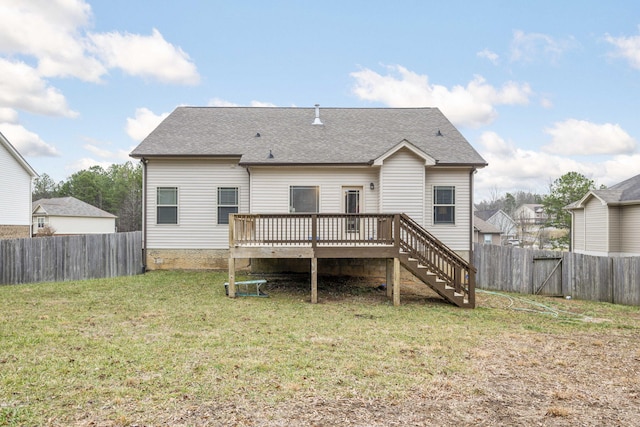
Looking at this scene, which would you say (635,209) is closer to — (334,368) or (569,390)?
(569,390)

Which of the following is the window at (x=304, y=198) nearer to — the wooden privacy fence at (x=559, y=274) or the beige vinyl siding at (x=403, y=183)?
the beige vinyl siding at (x=403, y=183)

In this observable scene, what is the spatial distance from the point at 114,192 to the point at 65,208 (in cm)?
1645

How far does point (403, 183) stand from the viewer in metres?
12.7

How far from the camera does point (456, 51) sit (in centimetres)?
1948

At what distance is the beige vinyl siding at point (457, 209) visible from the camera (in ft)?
44.3

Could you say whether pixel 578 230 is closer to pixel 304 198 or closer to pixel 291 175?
pixel 304 198

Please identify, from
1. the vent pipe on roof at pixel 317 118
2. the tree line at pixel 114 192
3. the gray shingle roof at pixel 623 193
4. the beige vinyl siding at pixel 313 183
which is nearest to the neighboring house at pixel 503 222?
the gray shingle roof at pixel 623 193

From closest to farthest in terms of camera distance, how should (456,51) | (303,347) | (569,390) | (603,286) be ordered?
(569,390) < (303,347) < (603,286) < (456,51)

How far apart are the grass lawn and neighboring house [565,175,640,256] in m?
9.32

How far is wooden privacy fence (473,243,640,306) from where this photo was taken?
477 inches

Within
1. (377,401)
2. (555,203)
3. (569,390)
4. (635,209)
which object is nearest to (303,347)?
(377,401)

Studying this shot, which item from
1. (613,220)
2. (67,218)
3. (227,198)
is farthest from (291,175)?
(67,218)

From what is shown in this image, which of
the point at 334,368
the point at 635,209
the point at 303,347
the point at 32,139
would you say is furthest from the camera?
the point at 32,139

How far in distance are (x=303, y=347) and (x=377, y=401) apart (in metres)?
2.12
